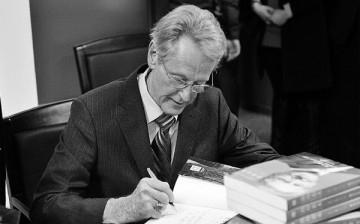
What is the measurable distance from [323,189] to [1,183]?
1184 mm

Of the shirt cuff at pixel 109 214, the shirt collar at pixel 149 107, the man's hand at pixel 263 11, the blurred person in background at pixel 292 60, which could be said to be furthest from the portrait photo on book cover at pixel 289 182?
the man's hand at pixel 263 11

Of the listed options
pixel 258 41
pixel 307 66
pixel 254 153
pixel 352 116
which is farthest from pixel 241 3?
pixel 254 153

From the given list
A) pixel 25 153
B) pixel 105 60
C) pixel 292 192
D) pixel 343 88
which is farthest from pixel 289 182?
pixel 343 88

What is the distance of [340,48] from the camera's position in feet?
13.2

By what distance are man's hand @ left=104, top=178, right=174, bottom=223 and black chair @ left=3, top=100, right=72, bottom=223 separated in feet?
1.77

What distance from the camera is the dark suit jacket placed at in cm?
189

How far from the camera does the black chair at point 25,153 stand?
2.22m

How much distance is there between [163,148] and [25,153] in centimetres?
50

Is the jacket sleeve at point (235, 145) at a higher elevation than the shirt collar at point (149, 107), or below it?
below

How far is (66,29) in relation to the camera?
12.0ft

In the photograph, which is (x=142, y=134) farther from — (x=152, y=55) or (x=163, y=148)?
(x=152, y=55)

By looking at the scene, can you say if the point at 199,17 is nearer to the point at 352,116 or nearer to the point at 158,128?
the point at 158,128

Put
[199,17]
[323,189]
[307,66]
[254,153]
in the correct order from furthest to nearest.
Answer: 1. [307,66]
2. [254,153]
3. [199,17]
4. [323,189]

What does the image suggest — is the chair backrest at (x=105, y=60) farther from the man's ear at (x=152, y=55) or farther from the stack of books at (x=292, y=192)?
the stack of books at (x=292, y=192)
